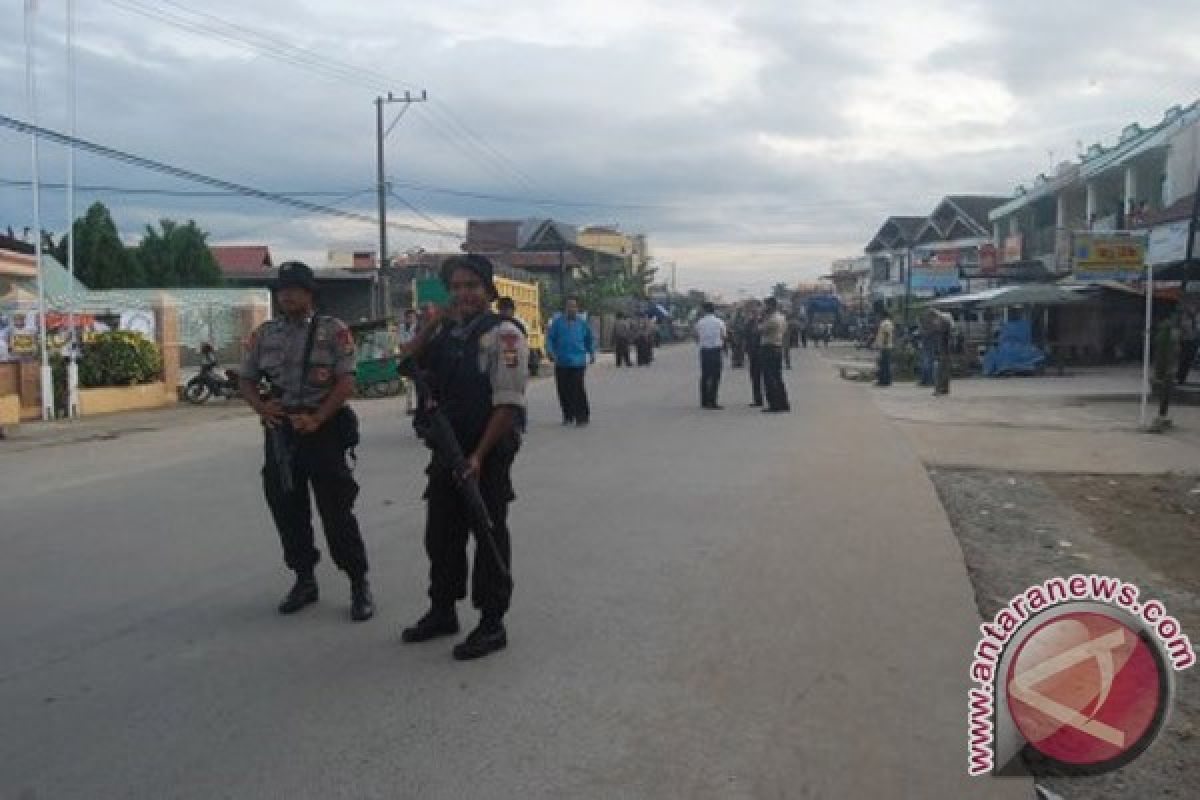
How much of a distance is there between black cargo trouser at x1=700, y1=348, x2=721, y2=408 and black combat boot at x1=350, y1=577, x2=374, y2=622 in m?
12.1

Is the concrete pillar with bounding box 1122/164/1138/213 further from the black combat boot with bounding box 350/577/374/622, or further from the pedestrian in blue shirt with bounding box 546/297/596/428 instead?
the black combat boot with bounding box 350/577/374/622

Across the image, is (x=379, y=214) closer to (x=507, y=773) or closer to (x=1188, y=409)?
(x=1188, y=409)

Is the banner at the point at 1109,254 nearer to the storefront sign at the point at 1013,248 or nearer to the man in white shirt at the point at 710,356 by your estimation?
the man in white shirt at the point at 710,356

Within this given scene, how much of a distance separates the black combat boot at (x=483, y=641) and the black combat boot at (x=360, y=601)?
2.35 feet

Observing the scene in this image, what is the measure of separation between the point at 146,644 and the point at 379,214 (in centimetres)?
3083

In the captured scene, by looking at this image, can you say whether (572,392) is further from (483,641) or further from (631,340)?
(631,340)

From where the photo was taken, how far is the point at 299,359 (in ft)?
18.0

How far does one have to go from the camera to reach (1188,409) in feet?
54.0

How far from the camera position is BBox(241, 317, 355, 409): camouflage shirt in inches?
215

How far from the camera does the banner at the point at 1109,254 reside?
14.0m

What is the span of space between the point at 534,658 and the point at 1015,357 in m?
23.8

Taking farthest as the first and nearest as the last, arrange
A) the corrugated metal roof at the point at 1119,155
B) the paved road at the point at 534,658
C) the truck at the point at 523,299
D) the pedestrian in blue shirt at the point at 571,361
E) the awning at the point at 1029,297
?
the corrugated metal roof at the point at 1119,155 → the awning at the point at 1029,297 → the truck at the point at 523,299 → the pedestrian in blue shirt at the point at 571,361 → the paved road at the point at 534,658

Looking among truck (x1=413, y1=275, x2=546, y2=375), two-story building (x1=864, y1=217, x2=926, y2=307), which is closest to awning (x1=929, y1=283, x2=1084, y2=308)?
truck (x1=413, y1=275, x2=546, y2=375)
